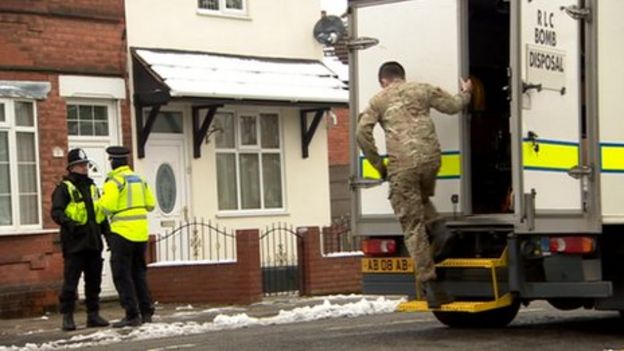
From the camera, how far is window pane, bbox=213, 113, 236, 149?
68.1 ft

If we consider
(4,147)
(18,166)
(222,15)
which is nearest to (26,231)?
(18,166)

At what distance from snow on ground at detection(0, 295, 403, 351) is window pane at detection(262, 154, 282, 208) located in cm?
518

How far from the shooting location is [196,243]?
782 inches

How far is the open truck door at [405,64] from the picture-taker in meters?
11.6

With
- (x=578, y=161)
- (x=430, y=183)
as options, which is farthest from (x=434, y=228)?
(x=578, y=161)

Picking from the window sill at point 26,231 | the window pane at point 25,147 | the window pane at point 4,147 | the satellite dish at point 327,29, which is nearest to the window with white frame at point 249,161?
the satellite dish at point 327,29

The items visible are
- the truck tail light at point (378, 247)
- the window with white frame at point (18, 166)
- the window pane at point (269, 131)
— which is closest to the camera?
the truck tail light at point (378, 247)

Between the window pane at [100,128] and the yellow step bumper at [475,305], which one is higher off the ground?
the window pane at [100,128]

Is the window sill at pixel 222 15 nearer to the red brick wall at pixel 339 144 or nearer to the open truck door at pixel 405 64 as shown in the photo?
the red brick wall at pixel 339 144

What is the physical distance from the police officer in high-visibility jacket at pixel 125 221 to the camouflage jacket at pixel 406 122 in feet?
12.2

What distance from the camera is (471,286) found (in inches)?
454

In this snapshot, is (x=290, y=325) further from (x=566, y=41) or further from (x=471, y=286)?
(x=566, y=41)

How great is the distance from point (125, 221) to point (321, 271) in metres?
5.08

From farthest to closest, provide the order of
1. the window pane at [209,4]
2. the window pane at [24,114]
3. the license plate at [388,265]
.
Answer: the window pane at [209,4]
the window pane at [24,114]
the license plate at [388,265]
